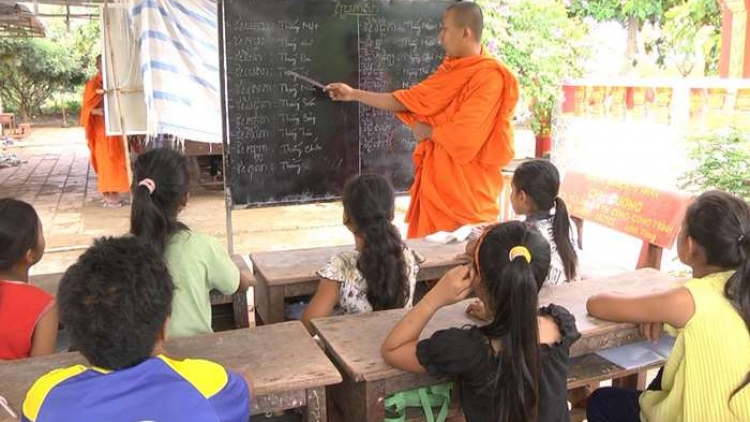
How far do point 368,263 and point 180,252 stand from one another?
22.9 inches

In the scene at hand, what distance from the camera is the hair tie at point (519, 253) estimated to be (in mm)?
1464

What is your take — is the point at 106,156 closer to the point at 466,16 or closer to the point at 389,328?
the point at 466,16

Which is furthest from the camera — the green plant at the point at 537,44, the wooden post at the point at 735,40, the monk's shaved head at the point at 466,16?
the green plant at the point at 537,44

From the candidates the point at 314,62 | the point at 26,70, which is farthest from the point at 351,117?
the point at 26,70

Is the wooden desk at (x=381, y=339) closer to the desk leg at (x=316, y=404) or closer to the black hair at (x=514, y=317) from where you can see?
the desk leg at (x=316, y=404)

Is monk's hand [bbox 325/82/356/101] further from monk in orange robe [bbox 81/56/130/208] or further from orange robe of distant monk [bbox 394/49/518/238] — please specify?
monk in orange robe [bbox 81/56/130/208]

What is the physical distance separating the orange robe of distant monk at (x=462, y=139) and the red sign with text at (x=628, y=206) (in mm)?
1006

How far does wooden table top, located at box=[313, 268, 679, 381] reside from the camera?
1.61 metres

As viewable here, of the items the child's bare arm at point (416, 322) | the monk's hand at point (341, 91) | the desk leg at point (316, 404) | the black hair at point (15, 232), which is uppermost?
the monk's hand at point (341, 91)

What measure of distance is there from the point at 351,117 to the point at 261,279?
1572 millimetres

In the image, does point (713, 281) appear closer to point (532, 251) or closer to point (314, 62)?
point (532, 251)

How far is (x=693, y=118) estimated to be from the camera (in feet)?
15.7

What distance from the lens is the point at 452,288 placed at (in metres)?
1.59

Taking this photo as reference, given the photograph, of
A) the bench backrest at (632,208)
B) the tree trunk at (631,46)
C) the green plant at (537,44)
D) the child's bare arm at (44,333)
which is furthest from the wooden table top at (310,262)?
the tree trunk at (631,46)
